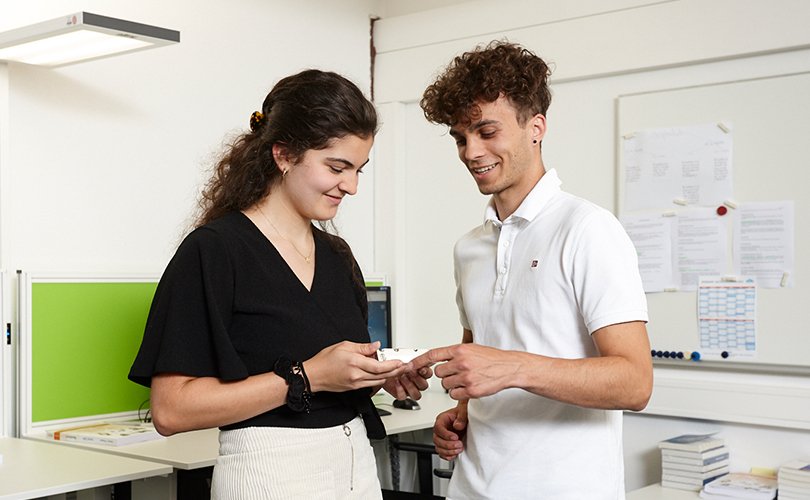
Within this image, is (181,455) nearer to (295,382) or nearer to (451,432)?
(451,432)

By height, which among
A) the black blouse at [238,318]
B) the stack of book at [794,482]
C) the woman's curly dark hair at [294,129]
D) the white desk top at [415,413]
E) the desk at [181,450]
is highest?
the woman's curly dark hair at [294,129]

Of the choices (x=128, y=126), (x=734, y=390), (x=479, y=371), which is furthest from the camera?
(x=128, y=126)

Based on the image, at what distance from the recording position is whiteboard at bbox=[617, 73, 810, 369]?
10.4ft

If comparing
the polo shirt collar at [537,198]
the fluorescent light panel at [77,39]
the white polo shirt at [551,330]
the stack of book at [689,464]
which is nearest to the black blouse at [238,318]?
the white polo shirt at [551,330]

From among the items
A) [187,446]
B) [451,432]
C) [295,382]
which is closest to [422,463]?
[187,446]

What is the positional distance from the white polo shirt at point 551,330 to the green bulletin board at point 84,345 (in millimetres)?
1861

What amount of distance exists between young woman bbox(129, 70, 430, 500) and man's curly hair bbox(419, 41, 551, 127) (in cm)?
17

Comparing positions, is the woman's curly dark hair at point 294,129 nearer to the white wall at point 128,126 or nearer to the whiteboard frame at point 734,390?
the white wall at point 128,126

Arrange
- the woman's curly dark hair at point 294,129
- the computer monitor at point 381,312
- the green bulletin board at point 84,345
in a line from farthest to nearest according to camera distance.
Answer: the computer monitor at point 381,312, the green bulletin board at point 84,345, the woman's curly dark hair at point 294,129

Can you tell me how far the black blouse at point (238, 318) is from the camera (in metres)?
1.46

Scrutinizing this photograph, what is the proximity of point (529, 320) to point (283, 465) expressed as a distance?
485mm

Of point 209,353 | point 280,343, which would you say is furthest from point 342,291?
point 209,353

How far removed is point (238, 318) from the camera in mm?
1514

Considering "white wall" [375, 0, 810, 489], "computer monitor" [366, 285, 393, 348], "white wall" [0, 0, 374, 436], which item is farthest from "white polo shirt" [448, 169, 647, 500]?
"computer monitor" [366, 285, 393, 348]
